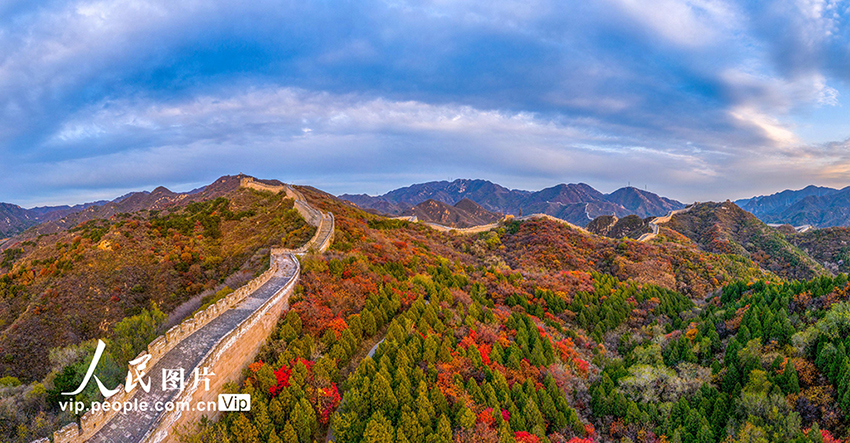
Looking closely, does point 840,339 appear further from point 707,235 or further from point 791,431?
point 707,235

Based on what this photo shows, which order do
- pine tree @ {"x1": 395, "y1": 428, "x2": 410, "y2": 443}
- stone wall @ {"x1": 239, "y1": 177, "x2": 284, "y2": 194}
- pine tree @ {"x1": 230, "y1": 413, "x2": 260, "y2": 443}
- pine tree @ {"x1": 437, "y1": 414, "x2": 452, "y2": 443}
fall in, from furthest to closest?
1. stone wall @ {"x1": 239, "y1": 177, "x2": 284, "y2": 194}
2. pine tree @ {"x1": 437, "y1": 414, "x2": 452, "y2": 443}
3. pine tree @ {"x1": 395, "y1": 428, "x2": 410, "y2": 443}
4. pine tree @ {"x1": 230, "y1": 413, "x2": 260, "y2": 443}

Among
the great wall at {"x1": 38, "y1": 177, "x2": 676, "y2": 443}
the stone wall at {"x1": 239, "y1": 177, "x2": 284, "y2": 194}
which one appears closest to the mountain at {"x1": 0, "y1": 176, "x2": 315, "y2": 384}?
the great wall at {"x1": 38, "y1": 177, "x2": 676, "y2": 443}

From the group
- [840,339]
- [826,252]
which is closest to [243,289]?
[840,339]

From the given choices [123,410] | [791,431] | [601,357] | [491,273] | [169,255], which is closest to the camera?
[123,410]

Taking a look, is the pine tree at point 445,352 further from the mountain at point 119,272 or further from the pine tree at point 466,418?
the mountain at point 119,272

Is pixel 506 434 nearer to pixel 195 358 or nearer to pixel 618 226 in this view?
pixel 195 358

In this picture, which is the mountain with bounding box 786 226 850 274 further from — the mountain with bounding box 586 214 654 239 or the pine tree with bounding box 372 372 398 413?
the pine tree with bounding box 372 372 398 413
